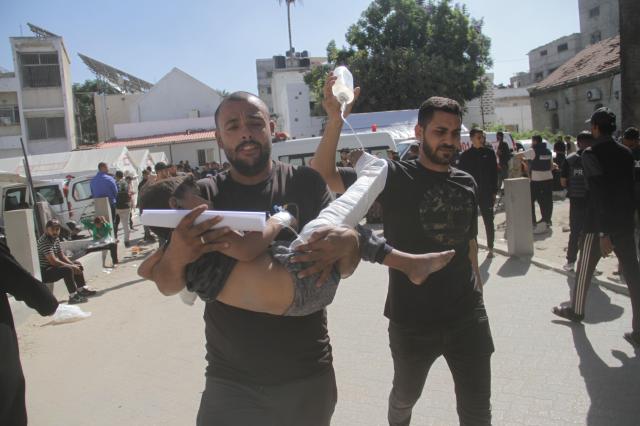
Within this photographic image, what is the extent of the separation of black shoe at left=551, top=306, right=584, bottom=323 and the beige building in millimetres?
21772

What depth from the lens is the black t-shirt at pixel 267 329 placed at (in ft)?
6.31

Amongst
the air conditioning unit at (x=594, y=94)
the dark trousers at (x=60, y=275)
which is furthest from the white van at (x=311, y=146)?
the air conditioning unit at (x=594, y=94)

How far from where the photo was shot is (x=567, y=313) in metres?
4.89

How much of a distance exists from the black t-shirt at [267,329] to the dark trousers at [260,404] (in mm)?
34

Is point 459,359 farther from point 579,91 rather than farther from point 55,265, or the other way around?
point 579,91

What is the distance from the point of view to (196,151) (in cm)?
3619

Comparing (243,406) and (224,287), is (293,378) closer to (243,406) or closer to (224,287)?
(243,406)

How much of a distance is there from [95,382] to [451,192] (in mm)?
3751

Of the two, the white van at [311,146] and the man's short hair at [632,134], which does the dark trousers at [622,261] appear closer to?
the man's short hair at [632,134]

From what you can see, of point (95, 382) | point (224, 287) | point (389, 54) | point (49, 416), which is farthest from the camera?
point (389, 54)

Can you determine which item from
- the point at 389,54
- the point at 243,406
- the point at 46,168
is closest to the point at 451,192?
the point at 243,406

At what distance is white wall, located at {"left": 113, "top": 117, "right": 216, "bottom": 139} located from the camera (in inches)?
1539

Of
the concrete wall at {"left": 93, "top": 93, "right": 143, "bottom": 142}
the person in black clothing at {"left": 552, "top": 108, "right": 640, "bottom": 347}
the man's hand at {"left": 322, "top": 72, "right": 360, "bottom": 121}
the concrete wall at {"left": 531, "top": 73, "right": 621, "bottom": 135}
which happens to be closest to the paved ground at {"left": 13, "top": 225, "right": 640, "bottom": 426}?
the person in black clothing at {"left": 552, "top": 108, "right": 640, "bottom": 347}

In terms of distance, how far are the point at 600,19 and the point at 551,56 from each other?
14254 mm
